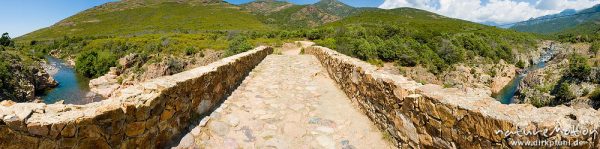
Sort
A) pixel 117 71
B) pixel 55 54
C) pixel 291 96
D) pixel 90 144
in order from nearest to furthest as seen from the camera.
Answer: pixel 90 144 → pixel 291 96 → pixel 117 71 → pixel 55 54

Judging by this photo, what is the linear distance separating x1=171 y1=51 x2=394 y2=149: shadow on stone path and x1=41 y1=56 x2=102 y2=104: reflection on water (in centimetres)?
2089

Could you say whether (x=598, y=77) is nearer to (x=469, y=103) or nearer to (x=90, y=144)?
(x=469, y=103)

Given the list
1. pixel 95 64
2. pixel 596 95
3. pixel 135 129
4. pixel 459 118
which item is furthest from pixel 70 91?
pixel 596 95

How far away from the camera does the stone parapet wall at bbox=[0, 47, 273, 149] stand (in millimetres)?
2523

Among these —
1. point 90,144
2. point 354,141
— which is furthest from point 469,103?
point 90,144

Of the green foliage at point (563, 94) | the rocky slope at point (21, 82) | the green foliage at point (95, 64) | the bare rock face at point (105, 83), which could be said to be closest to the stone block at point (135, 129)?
the rocky slope at point (21, 82)

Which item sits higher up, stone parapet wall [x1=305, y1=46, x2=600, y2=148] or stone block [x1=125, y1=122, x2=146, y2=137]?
stone parapet wall [x1=305, y1=46, x2=600, y2=148]

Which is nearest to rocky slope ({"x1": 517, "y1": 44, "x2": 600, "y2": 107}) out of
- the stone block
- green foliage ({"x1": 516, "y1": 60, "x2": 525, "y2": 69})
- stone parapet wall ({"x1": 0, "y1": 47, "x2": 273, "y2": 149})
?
green foliage ({"x1": 516, "y1": 60, "x2": 525, "y2": 69})

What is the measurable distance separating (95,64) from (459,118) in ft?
121

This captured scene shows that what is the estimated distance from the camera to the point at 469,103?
3.18 metres

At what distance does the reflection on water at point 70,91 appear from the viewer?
907 inches

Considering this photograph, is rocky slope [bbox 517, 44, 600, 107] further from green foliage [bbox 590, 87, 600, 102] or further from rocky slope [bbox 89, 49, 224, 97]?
rocky slope [bbox 89, 49, 224, 97]

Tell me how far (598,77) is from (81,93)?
169 feet

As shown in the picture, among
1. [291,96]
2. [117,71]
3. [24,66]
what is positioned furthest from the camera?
[117,71]
